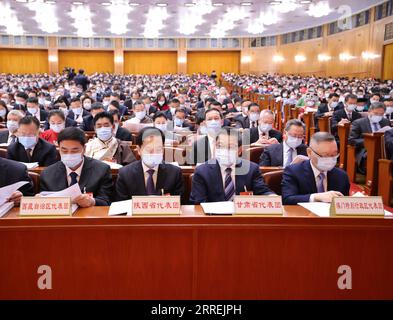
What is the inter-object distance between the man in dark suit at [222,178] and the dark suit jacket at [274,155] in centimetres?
129

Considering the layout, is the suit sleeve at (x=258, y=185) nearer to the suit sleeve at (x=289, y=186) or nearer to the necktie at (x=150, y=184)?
the suit sleeve at (x=289, y=186)

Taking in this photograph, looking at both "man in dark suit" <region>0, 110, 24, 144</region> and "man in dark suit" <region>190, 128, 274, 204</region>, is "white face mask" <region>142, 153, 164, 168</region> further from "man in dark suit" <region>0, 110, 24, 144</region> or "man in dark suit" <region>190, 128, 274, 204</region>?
"man in dark suit" <region>0, 110, 24, 144</region>

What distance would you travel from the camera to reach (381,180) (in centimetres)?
510

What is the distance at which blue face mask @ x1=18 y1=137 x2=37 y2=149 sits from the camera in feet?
13.6

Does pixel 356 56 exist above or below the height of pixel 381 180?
above

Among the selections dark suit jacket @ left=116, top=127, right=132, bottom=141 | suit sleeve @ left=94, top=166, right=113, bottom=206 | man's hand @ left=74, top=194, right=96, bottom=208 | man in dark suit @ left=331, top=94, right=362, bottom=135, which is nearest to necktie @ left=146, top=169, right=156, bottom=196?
suit sleeve @ left=94, top=166, right=113, bottom=206

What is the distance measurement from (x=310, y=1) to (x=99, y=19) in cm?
1084

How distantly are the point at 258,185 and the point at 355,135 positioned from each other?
12.6ft

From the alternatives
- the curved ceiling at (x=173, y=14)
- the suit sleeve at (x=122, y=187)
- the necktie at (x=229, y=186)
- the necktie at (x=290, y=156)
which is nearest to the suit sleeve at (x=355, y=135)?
the necktie at (x=290, y=156)

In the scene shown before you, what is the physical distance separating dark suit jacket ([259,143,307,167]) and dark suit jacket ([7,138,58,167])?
2062mm

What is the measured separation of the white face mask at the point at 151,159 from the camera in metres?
3.04

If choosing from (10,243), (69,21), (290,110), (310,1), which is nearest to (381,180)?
(10,243)
